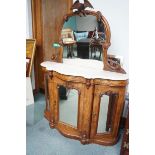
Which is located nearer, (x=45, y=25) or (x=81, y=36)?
(x=81, y=36)

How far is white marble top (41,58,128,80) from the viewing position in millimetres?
1846

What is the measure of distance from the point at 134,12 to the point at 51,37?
255 cm

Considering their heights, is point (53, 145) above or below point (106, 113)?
below

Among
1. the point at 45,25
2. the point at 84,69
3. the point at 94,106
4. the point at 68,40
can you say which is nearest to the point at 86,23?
the point at 68,40

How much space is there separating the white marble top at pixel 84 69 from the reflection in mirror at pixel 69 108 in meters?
0.21

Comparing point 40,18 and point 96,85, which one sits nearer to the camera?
point 96,85

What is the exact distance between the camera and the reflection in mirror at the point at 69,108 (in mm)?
2086

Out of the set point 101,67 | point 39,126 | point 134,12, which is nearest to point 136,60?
point 134,12

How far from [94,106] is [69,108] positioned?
14.2 inches

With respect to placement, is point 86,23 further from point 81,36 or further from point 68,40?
point 68,40

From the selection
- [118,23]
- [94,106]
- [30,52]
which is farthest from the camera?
[30,52]

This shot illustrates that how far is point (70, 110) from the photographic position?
2176mm
